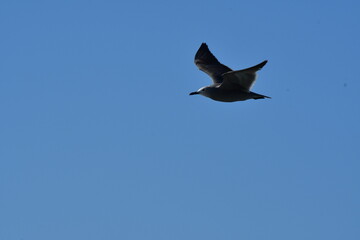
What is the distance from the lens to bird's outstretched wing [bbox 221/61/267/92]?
2527cm

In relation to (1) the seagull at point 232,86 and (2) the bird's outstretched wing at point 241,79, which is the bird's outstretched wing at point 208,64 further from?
(2) the bird's outstretched wing at point 241,79

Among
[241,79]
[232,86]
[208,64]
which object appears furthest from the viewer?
[208,64]

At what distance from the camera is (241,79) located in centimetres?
2622

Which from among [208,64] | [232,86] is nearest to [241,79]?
[232,86]

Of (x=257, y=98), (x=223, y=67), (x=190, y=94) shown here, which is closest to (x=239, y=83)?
(x=257, y=98)

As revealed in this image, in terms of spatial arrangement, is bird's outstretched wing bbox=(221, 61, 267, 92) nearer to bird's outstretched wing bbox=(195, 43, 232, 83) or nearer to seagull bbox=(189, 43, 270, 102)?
seagull bbox=(189, 43, 270, 102)

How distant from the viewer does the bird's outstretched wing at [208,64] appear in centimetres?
3172

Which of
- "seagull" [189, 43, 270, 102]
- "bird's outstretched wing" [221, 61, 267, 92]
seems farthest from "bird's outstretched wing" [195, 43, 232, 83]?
"bird's outstretched wing" [221, 61, 267, 92]

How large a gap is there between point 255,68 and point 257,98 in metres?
3.42

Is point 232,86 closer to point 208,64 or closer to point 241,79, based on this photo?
point 241,79

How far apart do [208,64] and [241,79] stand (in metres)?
6.88

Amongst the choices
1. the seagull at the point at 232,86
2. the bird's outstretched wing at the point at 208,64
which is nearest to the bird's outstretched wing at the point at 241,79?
the seagull at the point at 232,86

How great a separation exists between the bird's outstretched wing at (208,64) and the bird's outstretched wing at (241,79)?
3927 mm

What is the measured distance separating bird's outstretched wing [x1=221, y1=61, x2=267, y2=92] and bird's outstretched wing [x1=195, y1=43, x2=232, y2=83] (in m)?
3.93
